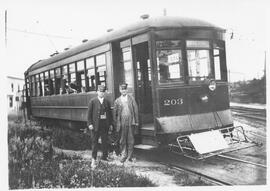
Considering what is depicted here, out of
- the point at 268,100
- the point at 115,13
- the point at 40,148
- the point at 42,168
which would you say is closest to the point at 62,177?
the point at 42,168

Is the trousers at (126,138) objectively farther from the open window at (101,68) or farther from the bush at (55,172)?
the open window at (101,68)

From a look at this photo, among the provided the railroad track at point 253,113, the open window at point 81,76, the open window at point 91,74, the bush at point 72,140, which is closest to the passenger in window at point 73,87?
the open window at point 81,76

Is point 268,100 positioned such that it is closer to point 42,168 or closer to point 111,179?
point 111,179

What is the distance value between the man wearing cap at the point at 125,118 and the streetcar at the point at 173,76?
213 mm

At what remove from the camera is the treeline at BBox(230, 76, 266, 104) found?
6.05m

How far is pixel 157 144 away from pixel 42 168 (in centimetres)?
205

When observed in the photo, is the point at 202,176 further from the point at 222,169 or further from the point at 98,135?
the point at 98,135

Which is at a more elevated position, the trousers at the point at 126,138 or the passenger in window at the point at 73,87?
the passenger in window at the point at 73,87

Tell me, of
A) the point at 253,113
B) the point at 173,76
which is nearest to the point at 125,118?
the point at 173,76

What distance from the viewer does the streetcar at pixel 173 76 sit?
599 cm

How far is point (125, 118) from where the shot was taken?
20.6 feet

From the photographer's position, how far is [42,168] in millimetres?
6078

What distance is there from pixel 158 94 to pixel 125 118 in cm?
77

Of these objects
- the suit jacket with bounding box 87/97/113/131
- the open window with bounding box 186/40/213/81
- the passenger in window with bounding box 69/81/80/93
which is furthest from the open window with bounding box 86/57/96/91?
the open window with bounding box 186/40/213/81
